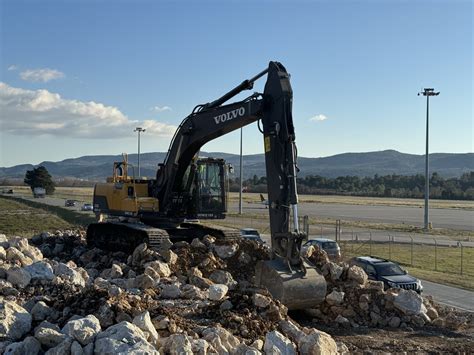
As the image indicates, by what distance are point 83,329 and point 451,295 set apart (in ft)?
51.8

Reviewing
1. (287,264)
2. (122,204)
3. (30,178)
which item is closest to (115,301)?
(287,264)

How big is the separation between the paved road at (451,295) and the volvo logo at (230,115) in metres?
9.55

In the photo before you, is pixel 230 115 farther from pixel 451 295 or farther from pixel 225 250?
pixel 451 295

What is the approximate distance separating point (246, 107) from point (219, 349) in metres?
7.69

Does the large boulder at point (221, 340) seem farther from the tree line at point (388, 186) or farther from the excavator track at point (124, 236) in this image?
the tree line at point (388, 186)

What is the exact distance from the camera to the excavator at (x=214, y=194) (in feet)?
38.9

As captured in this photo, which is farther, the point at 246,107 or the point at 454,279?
the point at 454,279

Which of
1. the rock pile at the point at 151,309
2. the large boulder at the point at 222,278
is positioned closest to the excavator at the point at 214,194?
the rock pile at the point at 151,309

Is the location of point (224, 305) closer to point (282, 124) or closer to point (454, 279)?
point (282, 124)

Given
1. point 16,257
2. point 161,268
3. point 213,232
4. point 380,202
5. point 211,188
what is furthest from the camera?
point 380,202

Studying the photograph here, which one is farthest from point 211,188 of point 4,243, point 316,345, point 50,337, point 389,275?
point 50,337

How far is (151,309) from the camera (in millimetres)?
9617

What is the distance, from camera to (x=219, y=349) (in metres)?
8.38

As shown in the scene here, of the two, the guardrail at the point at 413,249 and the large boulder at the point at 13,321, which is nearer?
the large boulder at the point at 13,321
